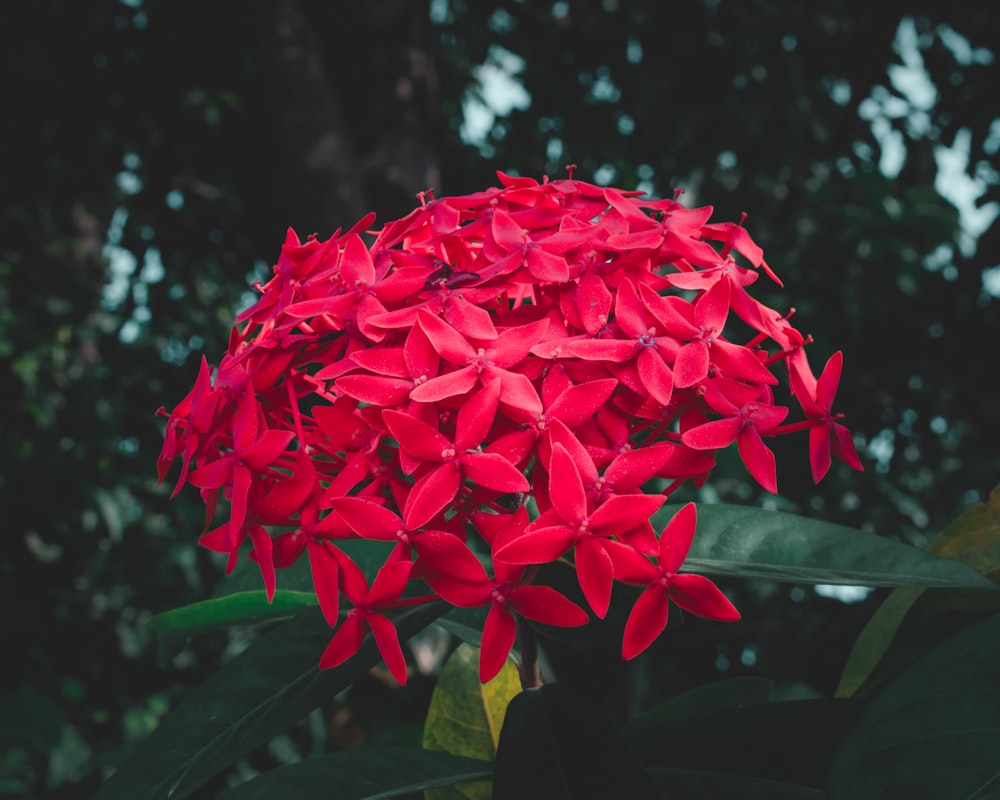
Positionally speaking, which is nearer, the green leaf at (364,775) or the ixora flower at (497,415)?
the ixora flower at (497,415)

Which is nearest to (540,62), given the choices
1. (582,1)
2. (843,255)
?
(582,1)

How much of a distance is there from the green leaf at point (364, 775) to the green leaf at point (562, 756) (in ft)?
0.29

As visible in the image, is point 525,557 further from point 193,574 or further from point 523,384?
point 193,574

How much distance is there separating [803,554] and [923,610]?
0.15 metres

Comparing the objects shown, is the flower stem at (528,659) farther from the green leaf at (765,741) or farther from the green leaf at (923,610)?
the green leaf at (923,610)

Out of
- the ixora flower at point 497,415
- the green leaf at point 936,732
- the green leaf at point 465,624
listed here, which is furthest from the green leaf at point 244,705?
the green leaf at point 936,732

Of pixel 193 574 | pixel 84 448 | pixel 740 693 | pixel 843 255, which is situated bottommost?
pixel 193 574

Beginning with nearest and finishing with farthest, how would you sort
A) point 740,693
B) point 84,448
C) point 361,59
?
point 740,693 → point 84,448 → point 361,59

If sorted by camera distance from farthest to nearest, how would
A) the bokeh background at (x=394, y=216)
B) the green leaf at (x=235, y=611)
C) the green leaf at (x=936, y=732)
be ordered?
the bokeh background at (x=394, y=216)
the green leaf at (x=235, y=611)
the green leaf at (x=936, y=732)

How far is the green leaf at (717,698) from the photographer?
0.81 m

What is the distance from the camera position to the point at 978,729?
1.53 ft

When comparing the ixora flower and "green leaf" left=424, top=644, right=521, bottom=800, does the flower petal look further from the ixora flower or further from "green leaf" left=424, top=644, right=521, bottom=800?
"green leaf" left=424, top=644, right=521, bottom=800

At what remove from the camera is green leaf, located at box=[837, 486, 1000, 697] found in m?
0.65

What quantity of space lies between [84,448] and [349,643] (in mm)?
1903
